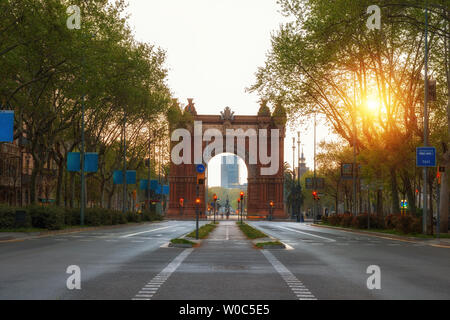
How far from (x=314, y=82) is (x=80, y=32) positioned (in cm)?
2009

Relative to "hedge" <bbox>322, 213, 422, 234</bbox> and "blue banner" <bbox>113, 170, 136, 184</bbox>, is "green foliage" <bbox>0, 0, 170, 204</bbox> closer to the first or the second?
"blue banner" <bbox>113, 170, 136, 184</bbox>

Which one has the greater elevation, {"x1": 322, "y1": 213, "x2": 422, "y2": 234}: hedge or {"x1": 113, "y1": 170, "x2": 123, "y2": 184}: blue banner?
{"x1": 113, "y1": 170, "x2": 123, "y2": 184}: blue banner

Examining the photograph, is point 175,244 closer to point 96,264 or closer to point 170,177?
point 96,264

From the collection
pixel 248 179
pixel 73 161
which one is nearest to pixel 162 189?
pixel 248 179

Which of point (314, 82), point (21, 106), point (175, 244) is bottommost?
point (175, 244)

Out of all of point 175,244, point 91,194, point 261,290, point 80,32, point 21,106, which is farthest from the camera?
point 91,194

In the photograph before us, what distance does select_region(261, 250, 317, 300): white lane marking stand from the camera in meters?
9.96

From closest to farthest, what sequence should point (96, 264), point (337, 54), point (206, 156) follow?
point (96, 264), point (337, 54), point (206, 156)

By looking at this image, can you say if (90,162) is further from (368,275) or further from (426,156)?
(368,275)

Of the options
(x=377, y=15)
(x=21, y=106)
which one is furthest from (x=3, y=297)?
(x=21, y=106)

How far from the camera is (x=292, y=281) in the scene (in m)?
12.0

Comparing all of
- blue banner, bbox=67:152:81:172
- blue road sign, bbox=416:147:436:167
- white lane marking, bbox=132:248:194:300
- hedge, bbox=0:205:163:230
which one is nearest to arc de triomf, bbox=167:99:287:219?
hedge, bbox=0:205:163:230

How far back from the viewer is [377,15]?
94.8ft

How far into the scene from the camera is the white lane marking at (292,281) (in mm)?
9961
